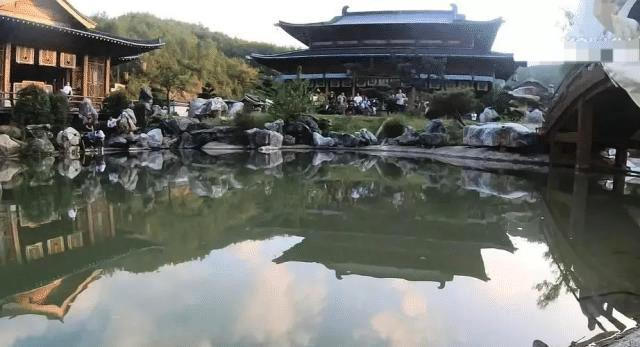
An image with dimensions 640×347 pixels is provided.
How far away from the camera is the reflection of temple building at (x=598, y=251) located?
4093 mm

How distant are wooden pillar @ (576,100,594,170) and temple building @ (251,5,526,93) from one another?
47.3 ft

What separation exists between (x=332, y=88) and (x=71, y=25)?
14.4 meters

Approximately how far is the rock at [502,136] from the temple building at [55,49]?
14278 millimetres

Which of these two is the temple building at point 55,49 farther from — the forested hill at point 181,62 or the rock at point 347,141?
the rock at point 347,141

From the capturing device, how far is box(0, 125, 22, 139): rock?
16.5m

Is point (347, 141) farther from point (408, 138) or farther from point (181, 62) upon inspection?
point (181, 62)

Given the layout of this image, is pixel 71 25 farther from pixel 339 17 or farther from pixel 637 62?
pixel 637 62

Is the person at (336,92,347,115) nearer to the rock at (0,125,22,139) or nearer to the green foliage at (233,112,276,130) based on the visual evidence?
the green foliage at (233,112,276,130)

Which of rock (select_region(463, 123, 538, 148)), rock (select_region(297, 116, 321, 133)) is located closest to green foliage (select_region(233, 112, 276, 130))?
rock (select_region(297, 116, 321, 133))

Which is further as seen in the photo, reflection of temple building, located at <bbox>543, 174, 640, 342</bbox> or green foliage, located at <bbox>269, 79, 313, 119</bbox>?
green foliage, located at <bbox>269, 79, 313, 119</bbox>

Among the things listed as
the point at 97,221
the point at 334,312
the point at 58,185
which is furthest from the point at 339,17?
the point at 334,312

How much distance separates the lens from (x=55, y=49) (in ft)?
69.6

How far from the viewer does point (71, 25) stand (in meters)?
21.0

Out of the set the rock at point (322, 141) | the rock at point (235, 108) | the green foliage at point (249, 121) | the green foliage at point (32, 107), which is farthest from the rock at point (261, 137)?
the green foliage at point (32, 107)
